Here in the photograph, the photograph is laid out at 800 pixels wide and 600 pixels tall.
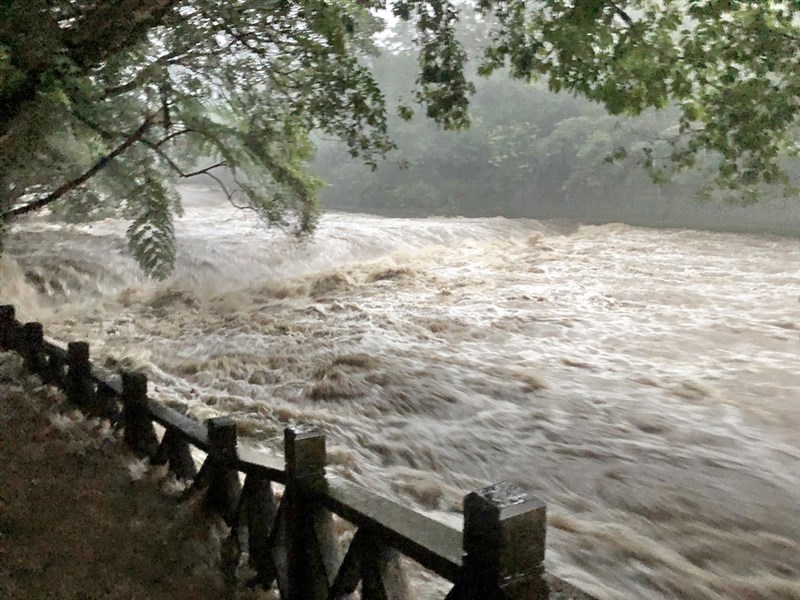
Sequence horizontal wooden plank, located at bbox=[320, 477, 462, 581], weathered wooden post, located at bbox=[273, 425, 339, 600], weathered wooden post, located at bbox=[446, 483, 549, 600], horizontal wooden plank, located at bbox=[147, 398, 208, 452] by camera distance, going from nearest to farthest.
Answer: weathered wooden post, located at bbox=[446, 483, 549, 600]
horizontal wooden plank, located at bbox=[320, 477, 462, 581]
weathered wooden post, located at bbox=[273, 425, 339, 600]
horizontal wooden plank, located at bbox=[147, 398, 208, 452]

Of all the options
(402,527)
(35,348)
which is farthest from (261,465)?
(35,348)

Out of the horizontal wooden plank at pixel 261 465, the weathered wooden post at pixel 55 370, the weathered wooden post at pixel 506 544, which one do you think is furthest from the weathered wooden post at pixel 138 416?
the weathered wooden post at pixel 506 544

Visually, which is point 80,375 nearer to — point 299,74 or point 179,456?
point 179,456

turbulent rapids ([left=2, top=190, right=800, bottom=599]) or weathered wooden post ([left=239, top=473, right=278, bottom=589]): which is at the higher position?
weathered wooden post ([left=239, top=473, right=278, bottom=589])

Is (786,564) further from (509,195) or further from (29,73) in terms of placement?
(509,195)

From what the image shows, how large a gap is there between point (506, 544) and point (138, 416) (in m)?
2.83

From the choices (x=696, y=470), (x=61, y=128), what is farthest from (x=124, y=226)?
(x=696, y=470)

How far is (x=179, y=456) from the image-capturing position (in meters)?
3.46

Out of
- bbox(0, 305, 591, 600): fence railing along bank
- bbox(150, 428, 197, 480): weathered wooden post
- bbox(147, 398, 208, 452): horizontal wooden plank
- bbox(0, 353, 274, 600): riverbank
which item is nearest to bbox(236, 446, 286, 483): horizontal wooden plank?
bbox(0, 305, 591, 600): fence railing along bank

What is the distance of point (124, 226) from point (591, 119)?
15.8 metres

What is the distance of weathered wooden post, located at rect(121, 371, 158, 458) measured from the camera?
3.72m

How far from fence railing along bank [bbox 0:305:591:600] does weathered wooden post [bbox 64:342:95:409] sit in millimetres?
308

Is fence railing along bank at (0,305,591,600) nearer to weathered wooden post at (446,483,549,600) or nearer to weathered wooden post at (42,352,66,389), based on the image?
weathered wooden post at (446,483,549,600)

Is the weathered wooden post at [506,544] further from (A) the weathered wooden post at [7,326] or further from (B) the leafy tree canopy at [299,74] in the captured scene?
(A) the weathered wooden post at [7,326]
